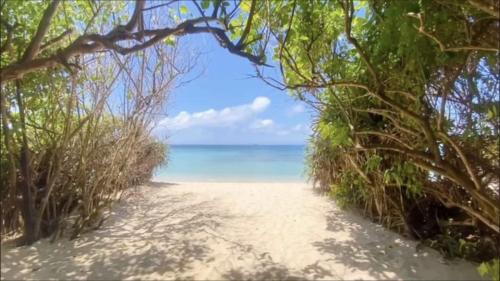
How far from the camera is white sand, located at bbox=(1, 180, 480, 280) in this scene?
378 centimetres

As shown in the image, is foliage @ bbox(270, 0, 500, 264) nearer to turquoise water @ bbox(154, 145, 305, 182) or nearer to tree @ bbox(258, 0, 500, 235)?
tree @ bbox(258, 0, 500, 235)

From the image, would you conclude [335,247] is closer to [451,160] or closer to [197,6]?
[451,160]

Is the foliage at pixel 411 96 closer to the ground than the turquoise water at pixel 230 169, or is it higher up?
higher up

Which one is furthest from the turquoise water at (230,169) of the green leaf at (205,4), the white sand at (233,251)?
the green leaf at (205,4)

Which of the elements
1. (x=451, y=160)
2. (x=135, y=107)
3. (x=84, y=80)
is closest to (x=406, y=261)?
(x=451, y=160)

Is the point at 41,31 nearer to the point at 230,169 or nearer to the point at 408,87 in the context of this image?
the point at 408,87

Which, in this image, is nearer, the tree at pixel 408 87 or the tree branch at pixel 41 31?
the tree at pixel 408 87

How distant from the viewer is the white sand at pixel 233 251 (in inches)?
149

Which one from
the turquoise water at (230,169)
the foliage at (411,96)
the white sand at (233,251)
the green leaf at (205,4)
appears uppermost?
Result: the green leaf at (205,4)

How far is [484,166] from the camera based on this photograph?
13.1ft

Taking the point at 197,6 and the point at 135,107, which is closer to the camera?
the point at 197,6

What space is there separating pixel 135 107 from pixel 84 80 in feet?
2.84

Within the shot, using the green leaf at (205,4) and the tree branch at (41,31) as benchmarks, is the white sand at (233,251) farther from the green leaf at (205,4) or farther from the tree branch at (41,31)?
the green leaf at (205,4)

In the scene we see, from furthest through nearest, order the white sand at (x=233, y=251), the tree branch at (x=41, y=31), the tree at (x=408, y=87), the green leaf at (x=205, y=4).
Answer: the white sand at (x=233, y=251) → the tree branch at (x=41, y=31) → the tree at (x=408, y=87) → the green leaf at (x=205, y=4)
